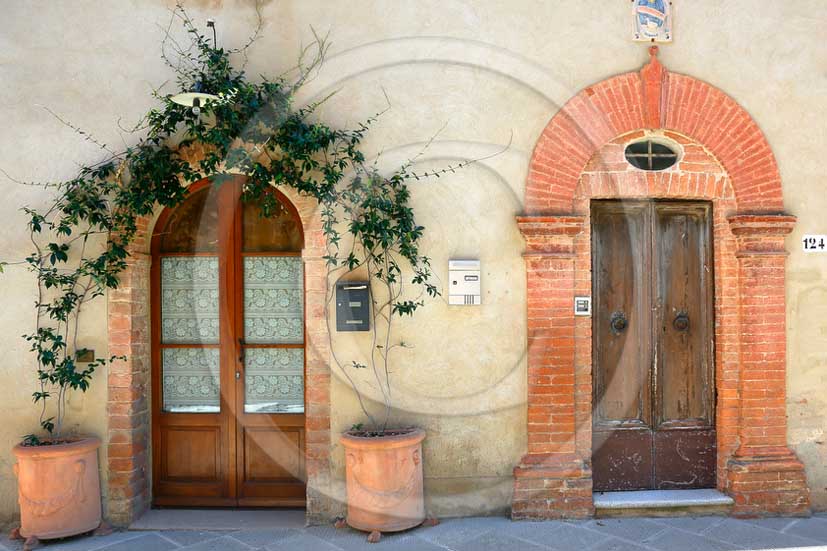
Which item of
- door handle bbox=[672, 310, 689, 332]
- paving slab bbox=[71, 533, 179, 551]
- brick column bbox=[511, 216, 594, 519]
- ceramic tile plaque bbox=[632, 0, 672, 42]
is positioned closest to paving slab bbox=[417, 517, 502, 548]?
brick column bbox=[511, 216, 594, 519]

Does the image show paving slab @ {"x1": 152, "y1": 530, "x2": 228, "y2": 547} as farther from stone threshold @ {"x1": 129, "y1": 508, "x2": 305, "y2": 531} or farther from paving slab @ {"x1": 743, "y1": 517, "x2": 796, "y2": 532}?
paving slab @ {"x1": 743, "y1": 517, "x2": 796, "y2": 532}

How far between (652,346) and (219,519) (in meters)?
3.66

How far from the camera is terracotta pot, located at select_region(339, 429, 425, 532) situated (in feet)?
15.2

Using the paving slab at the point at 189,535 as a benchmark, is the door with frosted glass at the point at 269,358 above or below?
above

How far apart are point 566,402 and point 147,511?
3394 millimetres

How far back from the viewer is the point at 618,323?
5.21 metres

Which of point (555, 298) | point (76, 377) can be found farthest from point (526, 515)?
point (76, 377)

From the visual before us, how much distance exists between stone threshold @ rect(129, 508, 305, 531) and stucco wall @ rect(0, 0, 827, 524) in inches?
23.5

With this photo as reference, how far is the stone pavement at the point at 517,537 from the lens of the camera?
4.50 meters

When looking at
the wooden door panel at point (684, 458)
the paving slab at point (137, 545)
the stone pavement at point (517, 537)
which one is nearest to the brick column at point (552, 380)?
the stone pavement at point (517, 537)

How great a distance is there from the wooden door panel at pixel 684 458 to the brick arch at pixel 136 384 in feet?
8.70

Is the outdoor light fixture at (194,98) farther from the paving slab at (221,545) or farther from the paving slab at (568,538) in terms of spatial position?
the paving slab at (568,538)

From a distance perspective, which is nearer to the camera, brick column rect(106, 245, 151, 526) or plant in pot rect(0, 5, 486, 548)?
plant in pot rect(0, 5, 486, 548)

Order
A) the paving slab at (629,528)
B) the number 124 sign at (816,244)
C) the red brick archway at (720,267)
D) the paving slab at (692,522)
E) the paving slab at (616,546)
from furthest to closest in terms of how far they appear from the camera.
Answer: the number 124 sign at (816,244), the red brick archway at (720,267), the paving slab at (692,522), the paving slab at (629,528), the paving slab at (616,546)
